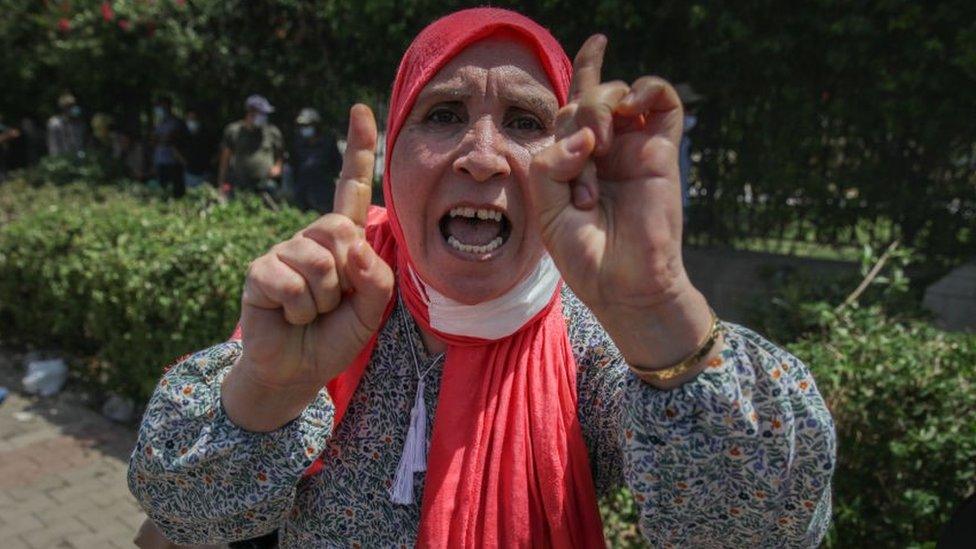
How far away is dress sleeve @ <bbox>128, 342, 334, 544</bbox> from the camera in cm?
139

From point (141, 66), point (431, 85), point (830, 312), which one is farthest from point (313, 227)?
point (141, 66)

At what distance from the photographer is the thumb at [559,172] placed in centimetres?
113

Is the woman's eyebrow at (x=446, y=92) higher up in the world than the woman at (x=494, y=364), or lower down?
higher up

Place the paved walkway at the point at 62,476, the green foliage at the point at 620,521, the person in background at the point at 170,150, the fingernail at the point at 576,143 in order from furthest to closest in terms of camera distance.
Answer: the person in background at the point at 170,150 < the paved walkway at the point at 62,476 < the green foliage at the point at 620,521 < the fingernail at the point at 576,143

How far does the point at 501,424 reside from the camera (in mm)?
1475

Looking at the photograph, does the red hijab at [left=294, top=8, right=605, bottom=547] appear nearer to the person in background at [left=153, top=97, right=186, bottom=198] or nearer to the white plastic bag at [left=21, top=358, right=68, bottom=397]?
the white plastic bag at [left=21, top=358, right=68, bottom=397]

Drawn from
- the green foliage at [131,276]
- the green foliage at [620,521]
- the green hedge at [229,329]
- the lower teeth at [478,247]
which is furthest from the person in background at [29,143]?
the lower teeth at [478,247]

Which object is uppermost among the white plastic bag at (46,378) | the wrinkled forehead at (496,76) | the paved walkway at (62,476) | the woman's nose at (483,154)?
the wrinkled forehead at (496,76)

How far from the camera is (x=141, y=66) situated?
1019 centimetres

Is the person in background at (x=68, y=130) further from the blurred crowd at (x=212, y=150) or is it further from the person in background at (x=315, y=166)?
the person in background at (x=315, y=166)

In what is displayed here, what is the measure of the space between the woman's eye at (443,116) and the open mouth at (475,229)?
6.8 inches

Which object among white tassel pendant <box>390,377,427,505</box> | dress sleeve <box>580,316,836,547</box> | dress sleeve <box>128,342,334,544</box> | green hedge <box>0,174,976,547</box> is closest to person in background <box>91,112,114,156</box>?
green hedge <box>0,174,976,547</box>

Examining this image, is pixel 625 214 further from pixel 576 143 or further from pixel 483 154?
pixel 483 154

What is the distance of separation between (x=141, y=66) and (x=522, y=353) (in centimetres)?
1006
